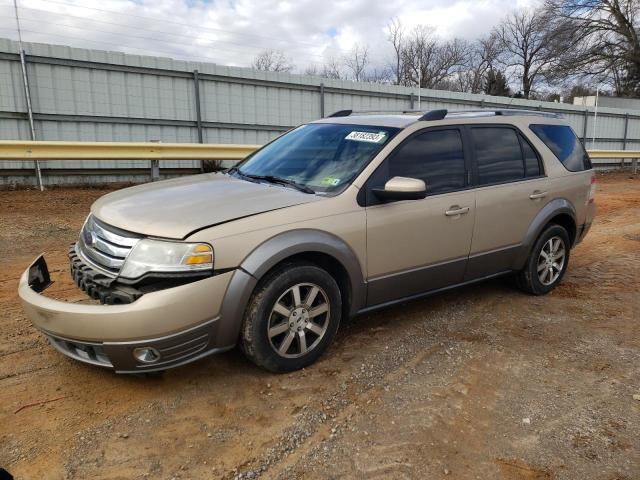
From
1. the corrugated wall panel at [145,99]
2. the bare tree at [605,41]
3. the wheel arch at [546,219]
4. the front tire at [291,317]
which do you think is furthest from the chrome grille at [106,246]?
the bare tree at [605,41]

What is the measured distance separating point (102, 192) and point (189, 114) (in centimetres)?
300

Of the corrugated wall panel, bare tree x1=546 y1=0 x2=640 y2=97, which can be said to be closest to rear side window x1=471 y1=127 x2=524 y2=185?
the corrugated wall panel

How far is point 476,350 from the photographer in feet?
12.8

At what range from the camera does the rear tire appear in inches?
196

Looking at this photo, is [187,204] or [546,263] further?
[546,263]

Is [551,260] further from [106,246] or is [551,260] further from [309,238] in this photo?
[106,246]

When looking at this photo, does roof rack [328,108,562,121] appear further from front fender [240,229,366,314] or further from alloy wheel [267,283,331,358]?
alloy wheel [267,283,331,358]

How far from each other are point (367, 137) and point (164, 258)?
1.90 meters

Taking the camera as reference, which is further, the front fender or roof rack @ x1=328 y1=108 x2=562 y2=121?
roof rack @ x1=328 y1=108 x2=562 y2=121

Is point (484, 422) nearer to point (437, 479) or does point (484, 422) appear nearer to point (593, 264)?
point (437, 479)

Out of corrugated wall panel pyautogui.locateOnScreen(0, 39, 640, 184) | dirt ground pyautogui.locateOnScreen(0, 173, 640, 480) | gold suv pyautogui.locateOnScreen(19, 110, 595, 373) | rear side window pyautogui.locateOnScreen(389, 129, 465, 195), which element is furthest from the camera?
corrugated wall panel pyautogui.locateOnScreen(0, 39, 640, 184)

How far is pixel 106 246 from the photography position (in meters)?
Result: 3.15

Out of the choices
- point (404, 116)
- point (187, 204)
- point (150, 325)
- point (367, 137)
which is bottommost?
point (150, 325)

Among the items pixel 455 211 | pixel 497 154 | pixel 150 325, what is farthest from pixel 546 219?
pixel 150 325
